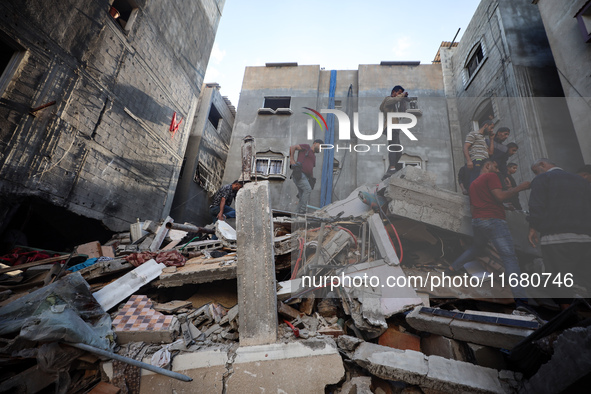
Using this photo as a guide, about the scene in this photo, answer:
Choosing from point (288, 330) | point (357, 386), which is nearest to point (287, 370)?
point (288, 330)

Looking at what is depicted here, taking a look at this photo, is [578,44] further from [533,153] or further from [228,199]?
[228,199]

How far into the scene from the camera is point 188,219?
380 inches

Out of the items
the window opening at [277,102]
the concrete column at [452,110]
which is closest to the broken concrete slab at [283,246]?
the concrete column at [452,110]

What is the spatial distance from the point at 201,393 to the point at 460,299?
3.30 meters

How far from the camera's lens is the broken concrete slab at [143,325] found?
2.65 m

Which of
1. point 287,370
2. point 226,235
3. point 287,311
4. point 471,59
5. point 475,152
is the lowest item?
point 287,370

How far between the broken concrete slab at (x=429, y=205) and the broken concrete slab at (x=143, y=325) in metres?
4.04

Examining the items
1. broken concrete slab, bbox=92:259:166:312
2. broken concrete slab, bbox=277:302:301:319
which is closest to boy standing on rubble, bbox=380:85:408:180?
broken concrete slab, bbox=277:302:301:319

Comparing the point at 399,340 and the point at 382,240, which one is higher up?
the point at 382,240

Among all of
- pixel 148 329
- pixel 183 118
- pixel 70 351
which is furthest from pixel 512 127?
pixel 183 118

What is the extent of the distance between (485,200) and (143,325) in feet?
18.0

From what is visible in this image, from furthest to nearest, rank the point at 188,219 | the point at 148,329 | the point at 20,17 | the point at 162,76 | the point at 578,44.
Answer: the point at 188,219
the point at 162,76
the point at 578,44
the point at 20,17
the point at 148,329

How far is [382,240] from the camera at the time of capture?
420 cm

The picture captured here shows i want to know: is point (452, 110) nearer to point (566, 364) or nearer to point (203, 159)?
point (566, 364)
